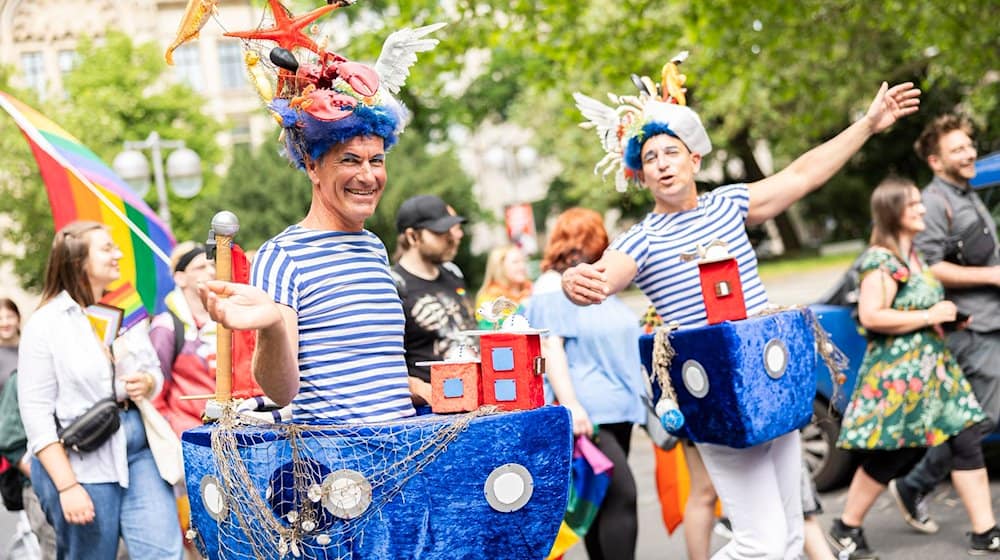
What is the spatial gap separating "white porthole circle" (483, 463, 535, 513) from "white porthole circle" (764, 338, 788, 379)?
133 cm

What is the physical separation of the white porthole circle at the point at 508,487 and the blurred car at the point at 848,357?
4.04m

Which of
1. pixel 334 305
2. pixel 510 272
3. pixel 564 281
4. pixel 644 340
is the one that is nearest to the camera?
pixel 334 305

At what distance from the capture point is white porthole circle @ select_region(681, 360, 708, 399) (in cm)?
382

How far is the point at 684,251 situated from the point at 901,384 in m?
2.25

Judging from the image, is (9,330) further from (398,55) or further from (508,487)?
(508,487)

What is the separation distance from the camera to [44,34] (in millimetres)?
48500

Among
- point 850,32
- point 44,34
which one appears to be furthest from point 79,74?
point 850,32

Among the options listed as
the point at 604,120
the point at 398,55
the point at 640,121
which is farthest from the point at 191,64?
the point at 398,55

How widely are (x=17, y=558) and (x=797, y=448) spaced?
162 inches

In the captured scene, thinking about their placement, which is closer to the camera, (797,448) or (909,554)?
(797,448)

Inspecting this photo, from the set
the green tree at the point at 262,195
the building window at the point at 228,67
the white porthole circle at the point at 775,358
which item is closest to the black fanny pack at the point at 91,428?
the white porthole circle at the point at 775,358

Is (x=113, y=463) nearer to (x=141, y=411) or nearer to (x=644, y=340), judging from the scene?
(x=141, y=411)

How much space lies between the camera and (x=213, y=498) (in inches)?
112

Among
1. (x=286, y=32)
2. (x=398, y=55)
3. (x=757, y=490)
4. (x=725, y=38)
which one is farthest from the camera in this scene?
(x=725, y=38)
